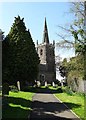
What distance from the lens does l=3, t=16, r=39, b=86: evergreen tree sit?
46.9 metres

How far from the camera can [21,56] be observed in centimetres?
4784

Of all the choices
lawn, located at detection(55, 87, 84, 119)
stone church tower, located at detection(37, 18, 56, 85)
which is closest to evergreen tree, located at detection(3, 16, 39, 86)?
lawn, located at detection(55, 87, 84, 119)

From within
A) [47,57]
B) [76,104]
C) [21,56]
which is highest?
[47,57]

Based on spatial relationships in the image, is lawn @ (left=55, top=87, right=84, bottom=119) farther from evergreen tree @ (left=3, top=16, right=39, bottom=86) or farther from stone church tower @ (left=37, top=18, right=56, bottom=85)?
stone church tower @ (left=37, top=18, right=56, bottom=85)

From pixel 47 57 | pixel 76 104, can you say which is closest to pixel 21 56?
pixel 76 104

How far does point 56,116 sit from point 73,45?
1672 centimetres

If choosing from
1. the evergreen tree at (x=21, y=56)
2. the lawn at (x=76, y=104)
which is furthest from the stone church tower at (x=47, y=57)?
the lawn at (x=76, y=104)

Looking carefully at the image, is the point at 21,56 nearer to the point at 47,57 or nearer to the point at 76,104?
the point at 76,104

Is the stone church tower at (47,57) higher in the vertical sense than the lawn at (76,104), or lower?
higher

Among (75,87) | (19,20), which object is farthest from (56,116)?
(19,20)

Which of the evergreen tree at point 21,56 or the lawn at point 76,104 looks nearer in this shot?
the lawn at point 76,104

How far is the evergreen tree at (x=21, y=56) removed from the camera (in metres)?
46.9

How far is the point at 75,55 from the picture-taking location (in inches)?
1321

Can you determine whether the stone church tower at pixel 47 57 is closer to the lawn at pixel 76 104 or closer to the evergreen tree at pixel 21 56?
the evergreen tree at pixel 21 56
